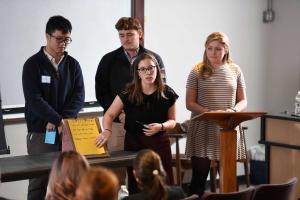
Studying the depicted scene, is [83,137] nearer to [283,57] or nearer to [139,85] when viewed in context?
[139,85]

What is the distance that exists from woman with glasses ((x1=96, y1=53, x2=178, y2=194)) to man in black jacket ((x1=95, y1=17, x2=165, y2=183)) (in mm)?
340

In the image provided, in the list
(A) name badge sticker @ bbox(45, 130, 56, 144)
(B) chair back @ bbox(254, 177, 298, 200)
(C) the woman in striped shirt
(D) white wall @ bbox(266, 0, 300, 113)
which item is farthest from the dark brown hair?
(D) white wall @ bbox(266, 0, 300, 113)

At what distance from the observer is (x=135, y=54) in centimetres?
466

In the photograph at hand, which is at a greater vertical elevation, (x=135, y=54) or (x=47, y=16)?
(x=47, y=16)

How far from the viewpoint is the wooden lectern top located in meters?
3.98

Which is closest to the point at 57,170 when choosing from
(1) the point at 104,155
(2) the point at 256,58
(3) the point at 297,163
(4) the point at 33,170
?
(4) the point at 33,170

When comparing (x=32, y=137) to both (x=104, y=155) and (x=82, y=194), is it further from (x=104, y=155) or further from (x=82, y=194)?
(x=82, y=194)

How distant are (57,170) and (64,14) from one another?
8.94 ft

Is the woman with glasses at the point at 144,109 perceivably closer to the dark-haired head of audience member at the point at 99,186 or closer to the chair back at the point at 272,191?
the chair back at the point at 272,191

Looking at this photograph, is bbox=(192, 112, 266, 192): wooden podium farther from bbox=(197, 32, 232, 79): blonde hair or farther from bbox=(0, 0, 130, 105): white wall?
bbox=(0, 0, 130, 105): white wall

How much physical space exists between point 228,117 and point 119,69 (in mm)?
1012

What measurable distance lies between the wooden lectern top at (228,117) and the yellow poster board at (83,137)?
0.69 metres

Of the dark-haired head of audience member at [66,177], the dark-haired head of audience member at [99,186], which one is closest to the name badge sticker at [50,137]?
the dark-haired head of audience member at [66,177]

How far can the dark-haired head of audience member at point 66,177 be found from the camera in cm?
263
